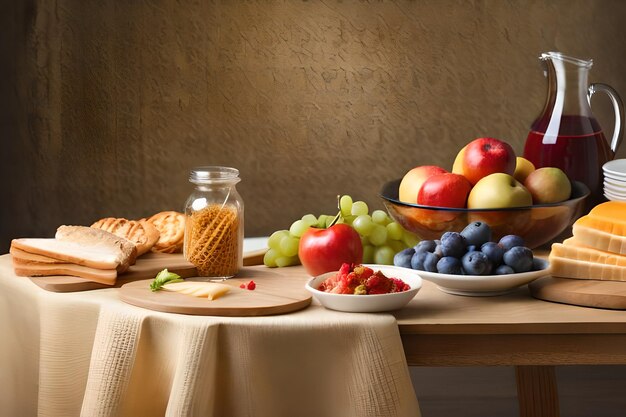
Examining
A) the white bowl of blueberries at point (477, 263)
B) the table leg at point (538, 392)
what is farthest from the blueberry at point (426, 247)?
the table leg at point (538, 392)

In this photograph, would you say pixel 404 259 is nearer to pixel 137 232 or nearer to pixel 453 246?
pixel 453 246

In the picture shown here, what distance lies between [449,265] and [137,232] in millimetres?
663

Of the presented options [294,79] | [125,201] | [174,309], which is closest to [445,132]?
[294,79]

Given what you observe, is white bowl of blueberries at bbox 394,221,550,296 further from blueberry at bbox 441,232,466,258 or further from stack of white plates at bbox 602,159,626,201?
Answer: stack of white plates at bbox 602,159,626,201

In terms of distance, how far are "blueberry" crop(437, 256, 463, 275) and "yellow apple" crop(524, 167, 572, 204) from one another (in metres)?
0.34

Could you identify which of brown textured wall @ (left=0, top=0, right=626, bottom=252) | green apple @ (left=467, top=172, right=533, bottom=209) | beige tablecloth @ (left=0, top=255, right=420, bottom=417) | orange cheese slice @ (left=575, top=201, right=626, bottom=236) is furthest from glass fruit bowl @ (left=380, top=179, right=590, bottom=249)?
brown textured wall @ (left=0, top=0, right=626, bottom=252)

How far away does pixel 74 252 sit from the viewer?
155 centimetres

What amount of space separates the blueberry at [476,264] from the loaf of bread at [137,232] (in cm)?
65

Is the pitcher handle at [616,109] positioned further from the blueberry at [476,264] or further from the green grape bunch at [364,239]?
the blueberry at [476,264]

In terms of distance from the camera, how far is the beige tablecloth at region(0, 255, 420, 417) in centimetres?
125

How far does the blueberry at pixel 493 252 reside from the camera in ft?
4.62

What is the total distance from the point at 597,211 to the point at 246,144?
1.86 metres

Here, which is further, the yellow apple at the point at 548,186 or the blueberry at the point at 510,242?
the yellow apple at the point at 548,186

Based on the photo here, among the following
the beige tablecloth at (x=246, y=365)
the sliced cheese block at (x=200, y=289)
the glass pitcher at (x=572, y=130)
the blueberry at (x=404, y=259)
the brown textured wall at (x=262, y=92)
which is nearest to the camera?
the beige tablecloth at (x=246, y=365)
